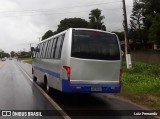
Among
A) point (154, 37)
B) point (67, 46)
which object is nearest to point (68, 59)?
point (67, 46)

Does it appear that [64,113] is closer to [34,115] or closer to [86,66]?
[34,115]

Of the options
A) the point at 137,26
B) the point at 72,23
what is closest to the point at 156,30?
the point at 137,26

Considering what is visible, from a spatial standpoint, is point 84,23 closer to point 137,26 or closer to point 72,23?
point 72,23

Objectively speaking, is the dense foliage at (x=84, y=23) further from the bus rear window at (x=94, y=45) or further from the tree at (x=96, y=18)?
the bus rear window at (x=94, y=45)

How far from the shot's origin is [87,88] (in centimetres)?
1091

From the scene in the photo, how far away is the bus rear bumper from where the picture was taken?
10.8 metres

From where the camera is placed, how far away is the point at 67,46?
11.1 meters

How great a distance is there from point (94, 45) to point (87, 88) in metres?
1.51

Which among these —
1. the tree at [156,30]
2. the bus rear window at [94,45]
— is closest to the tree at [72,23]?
the tree at [156,30]

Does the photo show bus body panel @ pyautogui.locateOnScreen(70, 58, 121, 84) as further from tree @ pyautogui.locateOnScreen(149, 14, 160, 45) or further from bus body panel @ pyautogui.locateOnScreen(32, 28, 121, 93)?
tree @ pyautogui.locateOnScreen(149, 14, 160, 45)

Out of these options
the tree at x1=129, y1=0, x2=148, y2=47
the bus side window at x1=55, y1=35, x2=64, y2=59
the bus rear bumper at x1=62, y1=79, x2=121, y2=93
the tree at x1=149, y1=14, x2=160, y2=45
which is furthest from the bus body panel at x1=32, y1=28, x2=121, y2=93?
the tree at x1=129, y1=0, x2=148, y2=47

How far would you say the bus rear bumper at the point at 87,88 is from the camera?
10820 mm

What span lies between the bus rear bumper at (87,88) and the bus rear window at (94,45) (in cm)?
93

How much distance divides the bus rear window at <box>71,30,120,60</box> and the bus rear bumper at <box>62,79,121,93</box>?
3.06ft
